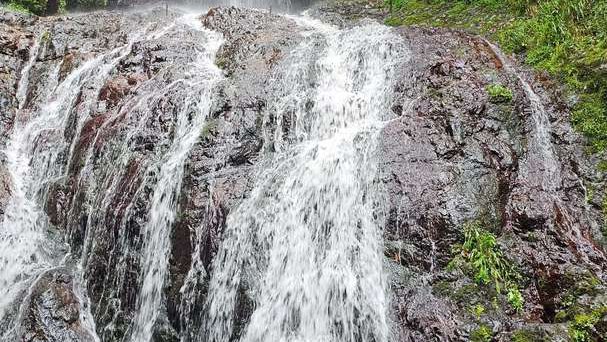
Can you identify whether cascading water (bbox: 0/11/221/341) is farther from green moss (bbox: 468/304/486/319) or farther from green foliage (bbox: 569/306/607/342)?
green foliage (bbox: 569/306/607/342)

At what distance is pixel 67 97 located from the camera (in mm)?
10328

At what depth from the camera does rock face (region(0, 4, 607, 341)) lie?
18.6ft

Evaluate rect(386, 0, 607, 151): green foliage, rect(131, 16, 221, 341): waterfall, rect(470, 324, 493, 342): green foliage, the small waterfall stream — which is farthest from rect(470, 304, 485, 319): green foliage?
rect(131, 16, 221, 341): waterfall

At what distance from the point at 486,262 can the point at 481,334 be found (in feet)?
3.17

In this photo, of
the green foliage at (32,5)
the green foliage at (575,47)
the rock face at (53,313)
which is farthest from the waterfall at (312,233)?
the green foliage at (32,5)

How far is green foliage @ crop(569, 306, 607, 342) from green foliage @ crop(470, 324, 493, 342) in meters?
0.83

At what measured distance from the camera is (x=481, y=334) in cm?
527

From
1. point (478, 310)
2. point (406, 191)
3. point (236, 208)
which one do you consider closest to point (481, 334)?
point (478, 310)

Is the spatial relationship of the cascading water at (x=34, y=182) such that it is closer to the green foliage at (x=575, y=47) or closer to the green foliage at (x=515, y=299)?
the green foliage at (x=515, y=299)

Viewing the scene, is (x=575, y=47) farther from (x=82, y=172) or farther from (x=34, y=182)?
(x=34, y=182)

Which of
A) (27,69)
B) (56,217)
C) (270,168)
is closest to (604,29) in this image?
(270,168)

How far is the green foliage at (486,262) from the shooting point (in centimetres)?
564

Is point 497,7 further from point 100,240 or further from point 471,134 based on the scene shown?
point 100,240

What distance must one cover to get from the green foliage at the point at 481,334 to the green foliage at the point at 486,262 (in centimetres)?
48
